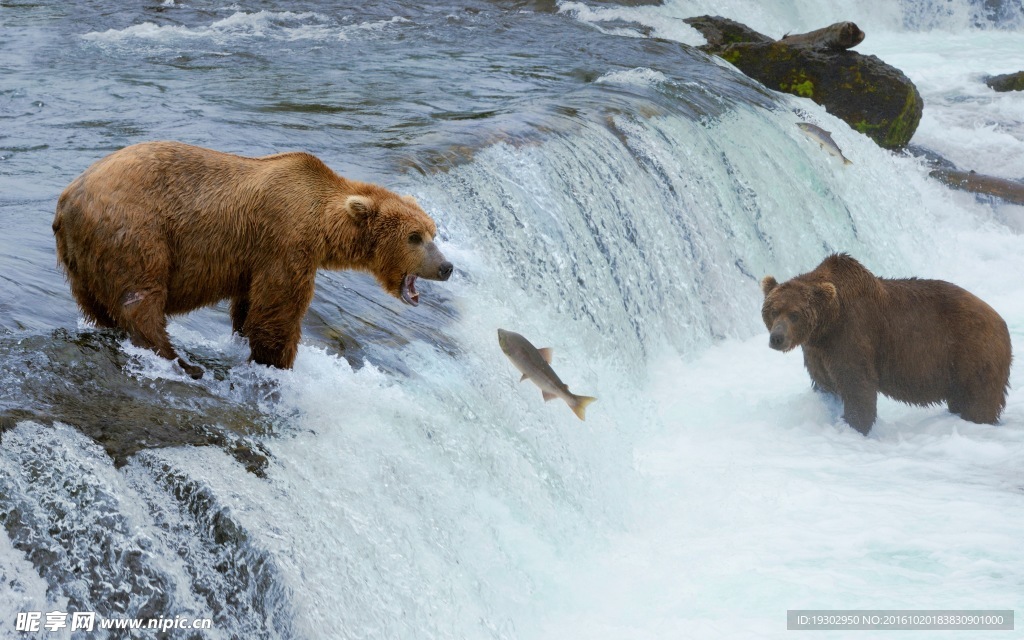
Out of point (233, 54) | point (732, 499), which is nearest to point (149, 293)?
point (732, 499)

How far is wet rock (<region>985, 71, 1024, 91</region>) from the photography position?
638 inches

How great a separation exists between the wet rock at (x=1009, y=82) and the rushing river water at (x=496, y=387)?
5400mm

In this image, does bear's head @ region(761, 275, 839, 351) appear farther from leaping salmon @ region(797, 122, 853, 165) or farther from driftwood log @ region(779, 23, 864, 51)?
driftwood log @ region(779, 23, 864, 51)

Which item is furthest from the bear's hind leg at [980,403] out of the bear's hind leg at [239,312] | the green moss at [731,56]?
the green moss at [731,56]

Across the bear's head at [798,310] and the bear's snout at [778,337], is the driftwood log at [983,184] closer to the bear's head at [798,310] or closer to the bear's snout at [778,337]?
the bear's head at [798,310]

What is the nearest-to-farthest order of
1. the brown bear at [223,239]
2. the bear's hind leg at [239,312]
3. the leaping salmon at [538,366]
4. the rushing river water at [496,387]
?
1. the rushing river water at [496,387]
2. the brown bear at [223,239]
3. the bear's hind leg at [239,312]
4. the leaping salmon at [538,366]

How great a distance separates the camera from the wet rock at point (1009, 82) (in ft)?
53.2

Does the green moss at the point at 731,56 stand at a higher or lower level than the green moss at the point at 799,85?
higher

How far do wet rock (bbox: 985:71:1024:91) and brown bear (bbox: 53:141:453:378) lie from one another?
14.5 metres

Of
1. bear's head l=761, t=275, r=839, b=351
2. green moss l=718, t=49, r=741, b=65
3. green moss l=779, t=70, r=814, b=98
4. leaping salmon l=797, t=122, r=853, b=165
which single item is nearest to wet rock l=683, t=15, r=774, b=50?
green moss l=718, t=49, r=741, b=65

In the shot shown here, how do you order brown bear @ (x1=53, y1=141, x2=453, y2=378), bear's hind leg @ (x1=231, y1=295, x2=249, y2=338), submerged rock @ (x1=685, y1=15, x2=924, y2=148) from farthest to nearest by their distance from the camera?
1. submerged rock @ (x1=685, y1=15, x2=924, y2=148)
2. bear's hind leg @ (x1=231, y1=295, x2=249, y2=338)
3. brown bear @ (x1=53, y1=141, x2=453, y2=378)

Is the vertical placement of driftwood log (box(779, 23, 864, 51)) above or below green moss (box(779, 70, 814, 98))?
above

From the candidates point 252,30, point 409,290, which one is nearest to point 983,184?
point 252,30

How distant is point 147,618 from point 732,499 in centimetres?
335
